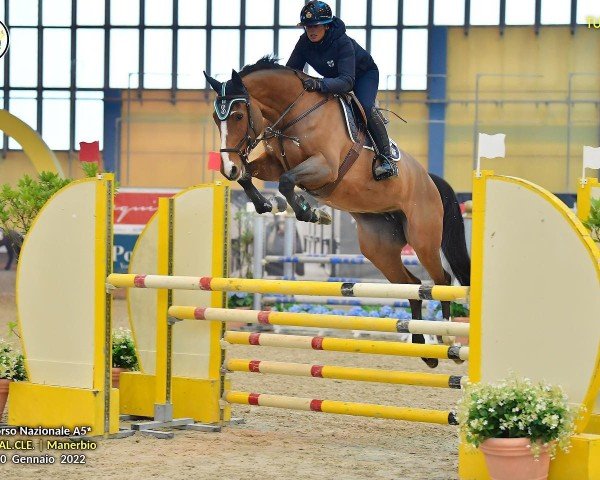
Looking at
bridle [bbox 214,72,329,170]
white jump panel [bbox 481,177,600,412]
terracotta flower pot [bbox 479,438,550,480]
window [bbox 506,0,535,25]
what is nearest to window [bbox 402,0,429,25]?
window [bbox 506,0,535,25]

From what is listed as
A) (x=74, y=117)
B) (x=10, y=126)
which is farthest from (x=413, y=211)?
(x=74, y=117)

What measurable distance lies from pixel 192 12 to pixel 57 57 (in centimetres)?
308

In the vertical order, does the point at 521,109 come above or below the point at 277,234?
above

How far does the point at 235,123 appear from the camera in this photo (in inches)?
195

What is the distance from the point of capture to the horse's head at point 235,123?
16.1 ft

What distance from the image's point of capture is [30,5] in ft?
71.8

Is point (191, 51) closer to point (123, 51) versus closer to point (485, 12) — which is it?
point (123, 51)

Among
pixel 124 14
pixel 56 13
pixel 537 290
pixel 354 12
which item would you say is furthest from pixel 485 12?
pixel 537 290

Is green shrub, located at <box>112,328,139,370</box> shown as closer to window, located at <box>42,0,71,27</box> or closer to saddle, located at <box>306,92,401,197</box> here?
saddle, located at <box>306,92,401,197</box>

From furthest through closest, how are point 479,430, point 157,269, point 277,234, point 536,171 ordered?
point 536,171, point 277,234, point 157,269, point 479,430

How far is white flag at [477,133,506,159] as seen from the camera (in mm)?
3947

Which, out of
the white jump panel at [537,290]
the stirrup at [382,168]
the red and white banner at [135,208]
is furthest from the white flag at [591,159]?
the red and white banner at [135,208]

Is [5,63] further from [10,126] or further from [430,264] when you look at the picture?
[430,264]

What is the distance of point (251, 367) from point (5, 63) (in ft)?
60.4
